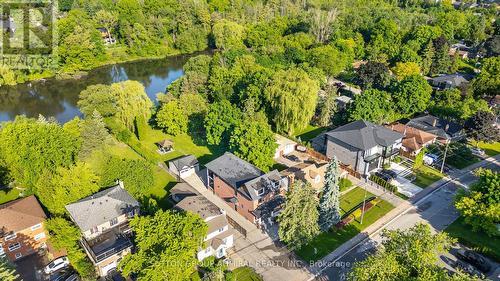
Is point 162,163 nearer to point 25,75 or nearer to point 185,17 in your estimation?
point 25,75

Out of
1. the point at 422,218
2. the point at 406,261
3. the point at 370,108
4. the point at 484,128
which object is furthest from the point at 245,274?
the point at 484,128

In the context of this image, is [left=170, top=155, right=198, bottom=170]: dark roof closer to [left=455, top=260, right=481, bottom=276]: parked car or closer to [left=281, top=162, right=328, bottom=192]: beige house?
[left=281, top=162, right=328, bottom=192]: beige house

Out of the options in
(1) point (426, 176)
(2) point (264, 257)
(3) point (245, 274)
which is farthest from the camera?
(1) point (426, 176)

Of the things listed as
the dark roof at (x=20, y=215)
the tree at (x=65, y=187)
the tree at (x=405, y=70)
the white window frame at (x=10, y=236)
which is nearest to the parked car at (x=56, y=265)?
the white window frame at (x=10, y=236)

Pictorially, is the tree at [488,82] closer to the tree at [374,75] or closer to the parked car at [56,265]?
the tree at [374,75]

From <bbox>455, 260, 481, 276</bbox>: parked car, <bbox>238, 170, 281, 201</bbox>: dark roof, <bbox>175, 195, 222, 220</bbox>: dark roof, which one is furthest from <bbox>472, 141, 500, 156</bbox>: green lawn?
<bbox>175, 195, 222, 220</bbox>: dark roof

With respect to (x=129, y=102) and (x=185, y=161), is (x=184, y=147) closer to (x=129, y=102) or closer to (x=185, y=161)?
(x=185, y=161)
